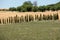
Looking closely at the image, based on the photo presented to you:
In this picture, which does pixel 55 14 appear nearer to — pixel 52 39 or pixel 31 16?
pixel 31 16

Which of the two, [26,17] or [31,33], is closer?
[31,33]

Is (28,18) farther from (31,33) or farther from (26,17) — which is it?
(31,33)

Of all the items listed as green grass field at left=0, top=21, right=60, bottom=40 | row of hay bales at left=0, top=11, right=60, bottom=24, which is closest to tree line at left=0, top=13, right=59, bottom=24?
row of hay bales at left=0, top=11, right=60, bottom=24

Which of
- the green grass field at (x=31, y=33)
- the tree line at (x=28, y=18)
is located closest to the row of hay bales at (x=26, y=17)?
the tree line at (x=28, y=18)

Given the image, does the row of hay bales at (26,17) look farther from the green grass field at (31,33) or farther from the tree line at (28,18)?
the green grass field at (31,33)

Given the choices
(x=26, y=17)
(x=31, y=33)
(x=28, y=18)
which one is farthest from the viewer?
(x=26, y=17)

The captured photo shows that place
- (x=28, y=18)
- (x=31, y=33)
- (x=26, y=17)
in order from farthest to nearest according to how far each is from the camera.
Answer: (x=26, y=17) → (x=28, y=18) → (x=31, y=33)

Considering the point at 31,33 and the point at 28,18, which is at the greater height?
the point at 31,33

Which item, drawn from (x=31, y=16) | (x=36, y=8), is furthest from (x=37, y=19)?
(x=36, y=8)

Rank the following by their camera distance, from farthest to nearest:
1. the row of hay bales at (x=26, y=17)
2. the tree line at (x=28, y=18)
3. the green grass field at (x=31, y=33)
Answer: the row of hay bales at (x=26, y=17)
the tree line at (x=28, y=18)
the green grass field at (x=31, y=33)

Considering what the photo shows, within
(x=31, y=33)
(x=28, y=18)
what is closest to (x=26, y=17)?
(x=28, y=18)

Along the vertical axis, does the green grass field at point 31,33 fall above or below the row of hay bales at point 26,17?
above

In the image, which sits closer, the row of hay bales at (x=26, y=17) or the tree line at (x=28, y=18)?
the tree line at (x=28, y=18)

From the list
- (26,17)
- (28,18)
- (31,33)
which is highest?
(31,33)
